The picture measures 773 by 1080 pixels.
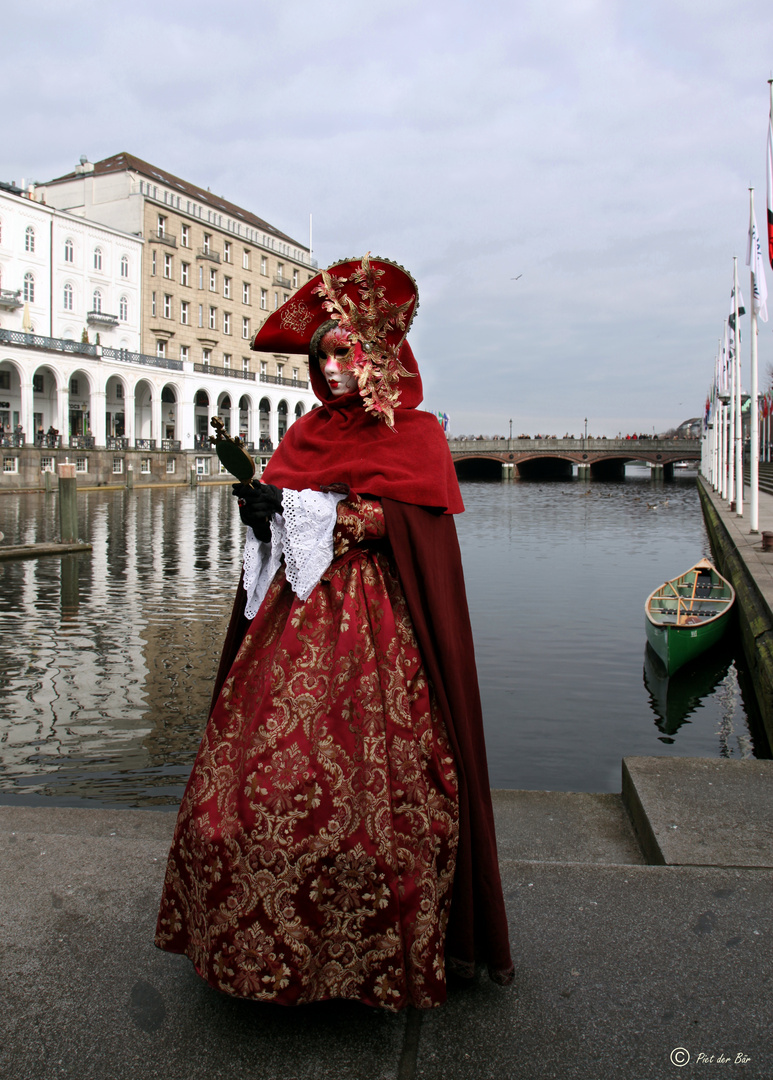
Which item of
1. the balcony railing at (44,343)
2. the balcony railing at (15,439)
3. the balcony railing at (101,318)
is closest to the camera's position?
the balcony railing at (15,439)

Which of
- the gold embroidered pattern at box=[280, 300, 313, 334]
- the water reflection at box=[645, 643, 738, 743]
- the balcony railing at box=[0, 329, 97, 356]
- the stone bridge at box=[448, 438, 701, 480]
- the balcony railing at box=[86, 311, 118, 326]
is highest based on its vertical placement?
the balcony railing at box=[86, 311, 118, 326]

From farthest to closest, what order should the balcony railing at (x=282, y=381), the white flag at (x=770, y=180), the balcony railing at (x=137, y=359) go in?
the balcony railing at (x=282, y=381) < the balcony railing at (x=137, y=359) < the white flag at (x=770, y=180)

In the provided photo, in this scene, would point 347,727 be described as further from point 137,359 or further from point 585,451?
point 585,451

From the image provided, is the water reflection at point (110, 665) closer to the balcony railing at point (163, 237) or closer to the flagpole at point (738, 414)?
the flagpole at point (738, 414)

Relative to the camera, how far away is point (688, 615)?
Result: 10875mm

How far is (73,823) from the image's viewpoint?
340cm

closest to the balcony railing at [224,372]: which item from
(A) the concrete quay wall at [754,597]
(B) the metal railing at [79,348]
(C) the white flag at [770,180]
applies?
(B) the metal railing at [79,348]

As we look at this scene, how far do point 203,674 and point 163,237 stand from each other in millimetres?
49886

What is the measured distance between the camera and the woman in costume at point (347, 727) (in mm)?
2059

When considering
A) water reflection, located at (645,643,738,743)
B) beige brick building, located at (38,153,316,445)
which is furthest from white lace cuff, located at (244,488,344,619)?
beige brick building, located at (38,153,316,445)

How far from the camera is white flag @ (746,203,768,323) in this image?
1531 centimetres

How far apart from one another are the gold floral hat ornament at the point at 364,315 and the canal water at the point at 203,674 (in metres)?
3.76

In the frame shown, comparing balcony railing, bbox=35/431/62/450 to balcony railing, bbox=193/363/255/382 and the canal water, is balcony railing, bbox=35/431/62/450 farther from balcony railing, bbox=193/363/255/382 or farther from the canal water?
the canal water

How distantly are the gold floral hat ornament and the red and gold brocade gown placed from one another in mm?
434
